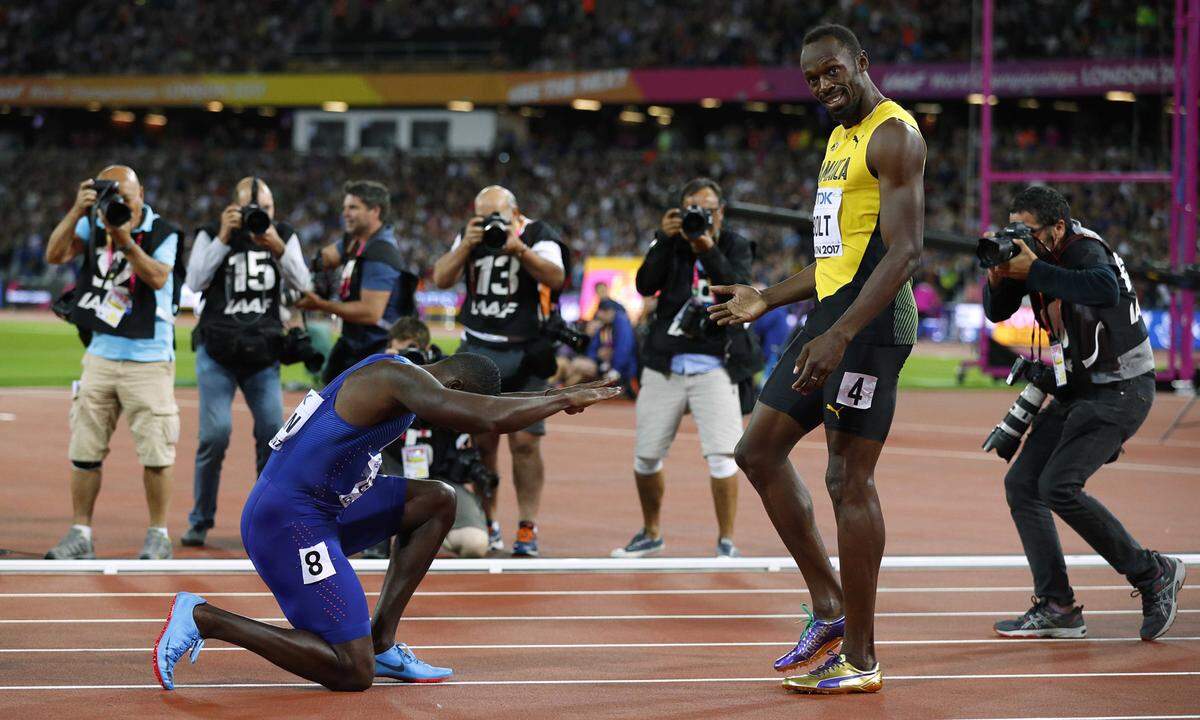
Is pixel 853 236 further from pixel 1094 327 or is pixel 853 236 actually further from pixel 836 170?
pixel 1094 327

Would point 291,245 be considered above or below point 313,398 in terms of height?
above

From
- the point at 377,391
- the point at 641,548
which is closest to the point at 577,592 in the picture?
the point at 641,548

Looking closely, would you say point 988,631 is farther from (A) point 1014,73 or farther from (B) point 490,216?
(A) point 1014,73

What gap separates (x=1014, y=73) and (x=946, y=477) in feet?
92.8

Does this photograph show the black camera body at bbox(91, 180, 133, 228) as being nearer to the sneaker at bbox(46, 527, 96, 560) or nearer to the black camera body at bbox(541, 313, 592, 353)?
the sneaker at bbox(46, 527, 96, 560)

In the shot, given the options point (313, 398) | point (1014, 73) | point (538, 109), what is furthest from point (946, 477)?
point (538, 109)

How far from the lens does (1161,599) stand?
6.38 metres

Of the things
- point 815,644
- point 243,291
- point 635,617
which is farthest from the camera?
point 243,291

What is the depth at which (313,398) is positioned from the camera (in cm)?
544

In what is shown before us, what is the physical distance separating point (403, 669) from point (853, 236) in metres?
2.33

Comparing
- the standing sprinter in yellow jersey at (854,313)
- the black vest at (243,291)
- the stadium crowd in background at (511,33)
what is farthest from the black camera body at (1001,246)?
the stadium crowd in background at (511,33)

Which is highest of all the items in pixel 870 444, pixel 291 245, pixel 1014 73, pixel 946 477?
pixel 1014 73

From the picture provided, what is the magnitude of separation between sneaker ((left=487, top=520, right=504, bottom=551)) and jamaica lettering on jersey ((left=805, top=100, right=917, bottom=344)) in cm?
368

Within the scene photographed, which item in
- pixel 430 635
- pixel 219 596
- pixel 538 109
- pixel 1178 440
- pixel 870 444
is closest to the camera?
pixel 870 444
